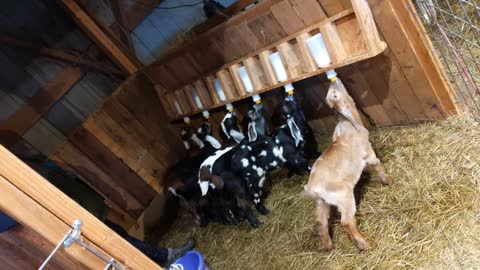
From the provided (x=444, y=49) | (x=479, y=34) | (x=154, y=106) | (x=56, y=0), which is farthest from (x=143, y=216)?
(x=479, y=34)

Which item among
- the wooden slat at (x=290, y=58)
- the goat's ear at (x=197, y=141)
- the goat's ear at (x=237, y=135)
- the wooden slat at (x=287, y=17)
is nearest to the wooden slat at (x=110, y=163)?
the goat's ear at (x=197, y=141)

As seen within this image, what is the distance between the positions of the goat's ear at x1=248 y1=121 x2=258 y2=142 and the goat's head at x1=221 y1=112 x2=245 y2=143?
0.95 feet

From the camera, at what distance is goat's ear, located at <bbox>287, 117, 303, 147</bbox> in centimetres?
355

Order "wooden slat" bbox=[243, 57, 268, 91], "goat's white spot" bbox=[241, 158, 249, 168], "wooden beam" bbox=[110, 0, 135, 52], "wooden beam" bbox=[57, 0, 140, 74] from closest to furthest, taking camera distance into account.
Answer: "wooden slat" bbox=[243, 57, 268, 91] < "goat's white spot" bbox=[241, 158, 249, 168] < "wooden beam" bbox=[57, 0, 140, 74] < "wooden beam" bbox=[110, 0, 135, 52]

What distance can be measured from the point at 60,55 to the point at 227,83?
94.8 inches

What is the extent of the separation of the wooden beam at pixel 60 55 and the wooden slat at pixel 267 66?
2499mm

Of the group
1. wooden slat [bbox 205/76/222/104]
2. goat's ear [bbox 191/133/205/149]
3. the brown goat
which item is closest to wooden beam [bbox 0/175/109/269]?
the brown goat

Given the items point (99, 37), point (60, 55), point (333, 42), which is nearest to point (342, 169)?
point (333, 42)

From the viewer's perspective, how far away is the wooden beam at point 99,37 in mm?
4594

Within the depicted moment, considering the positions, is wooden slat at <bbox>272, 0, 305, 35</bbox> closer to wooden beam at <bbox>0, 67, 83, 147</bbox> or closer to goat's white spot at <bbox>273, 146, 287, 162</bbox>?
goat's white spot at <bbox>273, 146, 287, 162</bbox>

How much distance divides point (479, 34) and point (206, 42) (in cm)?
249

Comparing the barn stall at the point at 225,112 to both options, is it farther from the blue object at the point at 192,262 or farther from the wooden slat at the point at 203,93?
the blue object at the point at 192,262

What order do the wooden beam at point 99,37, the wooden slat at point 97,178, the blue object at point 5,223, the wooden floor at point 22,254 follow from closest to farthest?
1. the wooden floor at point 22,254
2. the blue object at point 5,223
3. the wooden slat at point 97,178
4. the wooden beam at point 99,37

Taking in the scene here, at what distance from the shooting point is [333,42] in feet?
9.06
